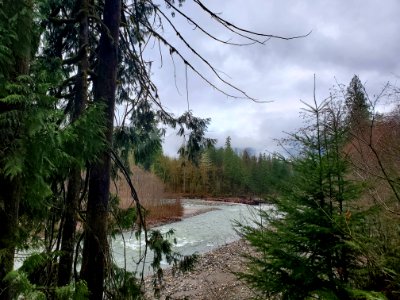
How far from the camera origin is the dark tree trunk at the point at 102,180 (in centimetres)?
297

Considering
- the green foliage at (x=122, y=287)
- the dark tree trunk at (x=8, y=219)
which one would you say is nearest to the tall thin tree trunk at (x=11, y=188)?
the dark tree trunk at (x=8, y=219)

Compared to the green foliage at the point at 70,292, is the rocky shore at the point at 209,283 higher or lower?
lower

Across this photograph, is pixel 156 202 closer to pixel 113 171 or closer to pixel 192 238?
pixel 192 238

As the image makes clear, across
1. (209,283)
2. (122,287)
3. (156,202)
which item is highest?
(122,287)

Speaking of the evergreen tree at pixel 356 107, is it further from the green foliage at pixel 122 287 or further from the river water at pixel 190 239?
the river water at pixel 190 239

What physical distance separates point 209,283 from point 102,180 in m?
6.06

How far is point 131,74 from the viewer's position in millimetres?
4270

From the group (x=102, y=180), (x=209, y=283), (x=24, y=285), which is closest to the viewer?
(x=24, y=285)

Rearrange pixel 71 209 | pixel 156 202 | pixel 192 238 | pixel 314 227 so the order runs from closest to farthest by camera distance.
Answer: pixel 71 209
pixel 314 227
pixel 192 238
pixel 156 202

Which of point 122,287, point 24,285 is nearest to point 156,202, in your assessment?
point 122,287

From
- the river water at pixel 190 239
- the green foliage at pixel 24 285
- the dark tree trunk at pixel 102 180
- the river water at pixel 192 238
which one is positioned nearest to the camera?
the green foliage at pixel 24 285

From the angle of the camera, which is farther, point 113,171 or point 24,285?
point 113,171

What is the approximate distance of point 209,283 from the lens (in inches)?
324

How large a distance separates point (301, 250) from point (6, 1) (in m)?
3.19
